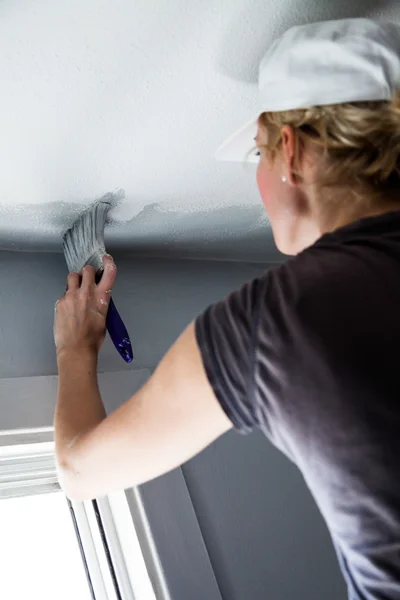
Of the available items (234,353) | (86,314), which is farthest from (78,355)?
(234,353)

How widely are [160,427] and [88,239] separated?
1.61 ft

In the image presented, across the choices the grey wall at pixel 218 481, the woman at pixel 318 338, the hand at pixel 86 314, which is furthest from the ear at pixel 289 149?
the grey wall at pixel 218 481

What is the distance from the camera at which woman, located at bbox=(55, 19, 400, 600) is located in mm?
568

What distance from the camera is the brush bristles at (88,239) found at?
1.06 meters

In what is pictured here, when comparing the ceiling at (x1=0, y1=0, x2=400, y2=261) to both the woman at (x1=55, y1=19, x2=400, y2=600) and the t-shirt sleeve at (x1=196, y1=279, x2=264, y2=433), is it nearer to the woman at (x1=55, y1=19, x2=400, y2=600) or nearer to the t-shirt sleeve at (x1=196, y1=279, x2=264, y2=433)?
the woman at (x1=55, y1=19, x2=400, y2=600)

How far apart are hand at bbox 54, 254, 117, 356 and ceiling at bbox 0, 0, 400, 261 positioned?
0.13m

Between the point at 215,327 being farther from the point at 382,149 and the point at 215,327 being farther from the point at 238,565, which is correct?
the point at 238,565

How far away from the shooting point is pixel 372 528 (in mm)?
573

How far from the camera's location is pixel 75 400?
0.92 m

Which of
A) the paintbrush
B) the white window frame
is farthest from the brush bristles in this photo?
the white window frame

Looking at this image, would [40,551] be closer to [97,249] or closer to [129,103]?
[97,249]

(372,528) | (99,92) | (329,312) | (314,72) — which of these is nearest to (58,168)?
(99,92)

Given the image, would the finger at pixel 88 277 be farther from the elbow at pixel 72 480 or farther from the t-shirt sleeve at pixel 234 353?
the t-shirt sleeve at pixel 234 353

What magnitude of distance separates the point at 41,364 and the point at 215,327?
0.55 meters
